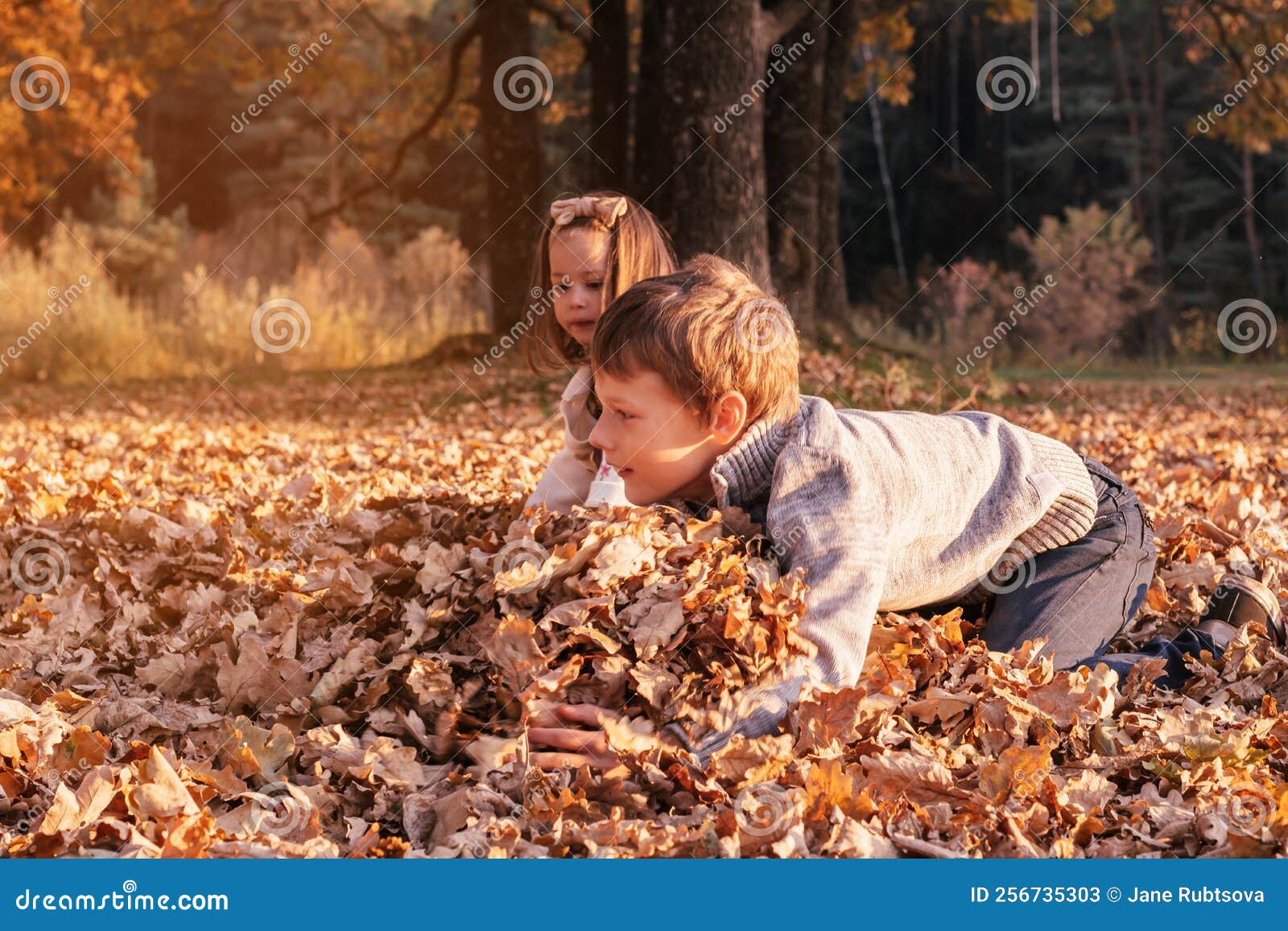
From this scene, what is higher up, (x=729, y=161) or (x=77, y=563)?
(x=729, y=161)

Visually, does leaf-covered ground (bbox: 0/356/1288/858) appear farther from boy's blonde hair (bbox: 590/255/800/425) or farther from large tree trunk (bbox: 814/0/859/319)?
large tree trunk (bbox: 814/0/859/319)

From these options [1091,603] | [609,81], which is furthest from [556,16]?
[1091,603]

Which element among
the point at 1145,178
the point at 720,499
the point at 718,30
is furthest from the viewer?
the point at 1145,178

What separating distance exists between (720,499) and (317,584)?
1039mm

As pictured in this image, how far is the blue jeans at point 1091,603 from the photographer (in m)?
2.92

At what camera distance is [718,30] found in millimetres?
7844

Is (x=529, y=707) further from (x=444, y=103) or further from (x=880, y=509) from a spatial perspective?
(x=444, y=103)

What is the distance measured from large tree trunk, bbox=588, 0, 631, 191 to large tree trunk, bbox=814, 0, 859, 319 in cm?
199

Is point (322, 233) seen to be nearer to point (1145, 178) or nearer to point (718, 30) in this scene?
point (1145, 178)

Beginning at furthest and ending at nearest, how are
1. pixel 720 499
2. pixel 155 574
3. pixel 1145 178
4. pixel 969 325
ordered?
1. pixel 1145 178
2. pixel 969 325
3. pixel 155 574
4. pixel 720 499

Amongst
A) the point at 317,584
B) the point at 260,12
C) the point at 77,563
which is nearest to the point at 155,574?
the point at 77,563

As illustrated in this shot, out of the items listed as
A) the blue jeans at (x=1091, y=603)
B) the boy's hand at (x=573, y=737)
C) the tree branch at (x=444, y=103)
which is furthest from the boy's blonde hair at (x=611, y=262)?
the tree branch at (x=444, y=103)

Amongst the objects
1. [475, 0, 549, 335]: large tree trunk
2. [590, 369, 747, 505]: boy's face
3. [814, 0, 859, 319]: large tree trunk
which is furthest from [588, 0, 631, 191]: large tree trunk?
[590, 369, 747, 505]: boy's face

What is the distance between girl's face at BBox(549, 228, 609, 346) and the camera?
3.80m
